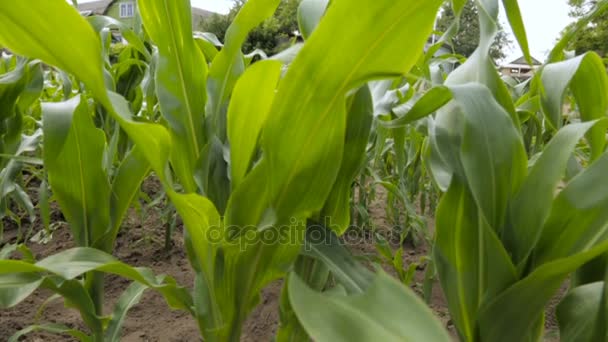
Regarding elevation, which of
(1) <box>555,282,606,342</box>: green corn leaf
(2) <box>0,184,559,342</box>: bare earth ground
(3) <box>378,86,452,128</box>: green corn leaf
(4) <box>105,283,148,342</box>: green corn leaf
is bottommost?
(2) <box>0,184,559,342</box>: bare earth ground

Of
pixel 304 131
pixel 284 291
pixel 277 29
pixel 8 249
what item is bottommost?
pixel 277 29

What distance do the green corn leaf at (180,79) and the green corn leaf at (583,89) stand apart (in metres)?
0.47

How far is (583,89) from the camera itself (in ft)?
1.95

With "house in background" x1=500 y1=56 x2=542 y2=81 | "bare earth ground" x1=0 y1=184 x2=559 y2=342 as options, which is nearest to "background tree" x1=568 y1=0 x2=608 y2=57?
"house in background" x1=500 y1=56 x2=542 y2=81

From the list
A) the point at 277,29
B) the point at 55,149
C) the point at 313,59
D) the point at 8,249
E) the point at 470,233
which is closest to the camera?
the point at 313,59

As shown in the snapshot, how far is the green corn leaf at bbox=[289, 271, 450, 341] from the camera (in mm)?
312

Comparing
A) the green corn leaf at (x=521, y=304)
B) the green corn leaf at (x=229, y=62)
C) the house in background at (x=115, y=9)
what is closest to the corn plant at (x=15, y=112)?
the green corn leaf at (x=229, y=62)

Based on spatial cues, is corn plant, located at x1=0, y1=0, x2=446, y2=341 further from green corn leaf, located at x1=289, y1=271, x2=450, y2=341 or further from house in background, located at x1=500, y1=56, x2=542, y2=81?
house in background, located at x1=500, y1=56, x2=542, y2=81

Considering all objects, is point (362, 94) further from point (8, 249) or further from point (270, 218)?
point (8, 249)

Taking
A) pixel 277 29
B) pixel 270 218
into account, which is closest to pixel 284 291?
pixel 270 218

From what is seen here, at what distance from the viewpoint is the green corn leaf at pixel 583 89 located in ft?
1.74

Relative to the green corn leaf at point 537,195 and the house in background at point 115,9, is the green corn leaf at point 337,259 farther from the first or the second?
the house in background at point 115,9

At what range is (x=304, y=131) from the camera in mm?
436

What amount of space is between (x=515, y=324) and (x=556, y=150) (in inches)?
7.6
